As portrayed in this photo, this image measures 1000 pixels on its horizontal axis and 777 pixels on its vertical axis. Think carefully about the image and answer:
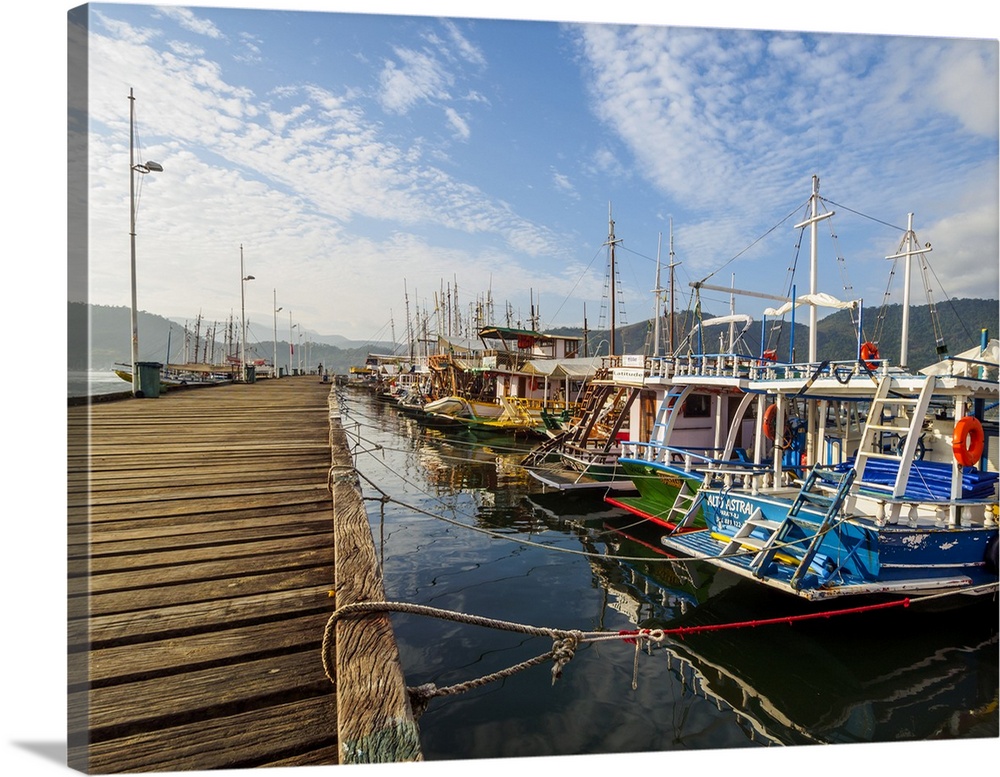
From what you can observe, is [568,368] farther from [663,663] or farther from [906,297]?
[663,663]

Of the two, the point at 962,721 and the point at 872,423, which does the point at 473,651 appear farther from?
the point at 872,423

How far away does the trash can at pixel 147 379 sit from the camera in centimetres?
923

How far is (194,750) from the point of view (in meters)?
1.55

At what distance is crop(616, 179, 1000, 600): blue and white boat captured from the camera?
17.6ft

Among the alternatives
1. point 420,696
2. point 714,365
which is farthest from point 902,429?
point 420,696

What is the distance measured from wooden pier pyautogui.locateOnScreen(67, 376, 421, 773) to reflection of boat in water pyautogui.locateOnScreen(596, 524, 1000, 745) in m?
2.92

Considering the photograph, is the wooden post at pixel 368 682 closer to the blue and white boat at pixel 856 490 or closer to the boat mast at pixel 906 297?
the blue and white boat at pixel 856 490

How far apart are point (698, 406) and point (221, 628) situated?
10.6m

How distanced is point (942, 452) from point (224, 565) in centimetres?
1054

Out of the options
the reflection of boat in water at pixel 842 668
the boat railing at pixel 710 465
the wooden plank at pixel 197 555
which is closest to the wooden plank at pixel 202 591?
the wooden plank at pixel 197 555

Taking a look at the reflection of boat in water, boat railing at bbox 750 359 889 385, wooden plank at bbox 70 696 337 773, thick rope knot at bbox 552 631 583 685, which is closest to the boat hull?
the reflection of boat in water

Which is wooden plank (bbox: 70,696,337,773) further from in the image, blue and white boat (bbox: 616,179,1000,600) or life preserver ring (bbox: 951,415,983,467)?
life preserver ring (bbox: 951,415,983,467)

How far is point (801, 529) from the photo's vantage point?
5.97m

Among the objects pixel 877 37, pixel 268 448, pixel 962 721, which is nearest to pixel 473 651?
pixel 268 448
